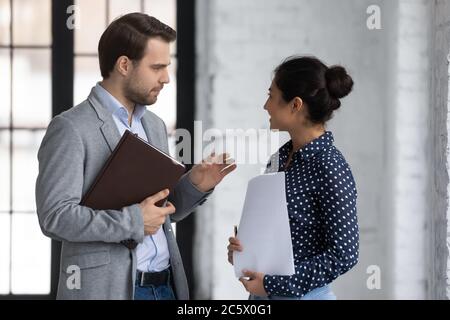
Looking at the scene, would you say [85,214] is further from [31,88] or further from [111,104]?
[31,88]

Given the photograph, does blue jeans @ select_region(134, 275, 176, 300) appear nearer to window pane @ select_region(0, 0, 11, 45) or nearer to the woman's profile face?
the woman's profile face

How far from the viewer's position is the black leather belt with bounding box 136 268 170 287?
1.66 m

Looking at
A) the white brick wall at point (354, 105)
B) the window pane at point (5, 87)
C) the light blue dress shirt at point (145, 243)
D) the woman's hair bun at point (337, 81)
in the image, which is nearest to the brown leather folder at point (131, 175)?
the light blue dress shirt at point (145, 243)

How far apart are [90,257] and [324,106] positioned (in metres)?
0.58

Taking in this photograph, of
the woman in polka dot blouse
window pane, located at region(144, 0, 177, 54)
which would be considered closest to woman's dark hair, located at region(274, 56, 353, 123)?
the woman in polka dot blouse

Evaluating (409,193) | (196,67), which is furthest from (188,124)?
(409,193)

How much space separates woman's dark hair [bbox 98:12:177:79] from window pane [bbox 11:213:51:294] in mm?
1967

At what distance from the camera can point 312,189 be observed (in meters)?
1.53

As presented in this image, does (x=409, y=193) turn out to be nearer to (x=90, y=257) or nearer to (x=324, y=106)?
(x=324, y=106)

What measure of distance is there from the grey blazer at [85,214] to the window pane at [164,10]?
185 cm

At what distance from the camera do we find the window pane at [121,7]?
348 centimetres

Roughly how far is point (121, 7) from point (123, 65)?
1845 millimetres

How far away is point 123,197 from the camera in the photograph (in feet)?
5.26

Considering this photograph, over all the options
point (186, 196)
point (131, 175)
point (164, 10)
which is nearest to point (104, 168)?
point (131, 175)
